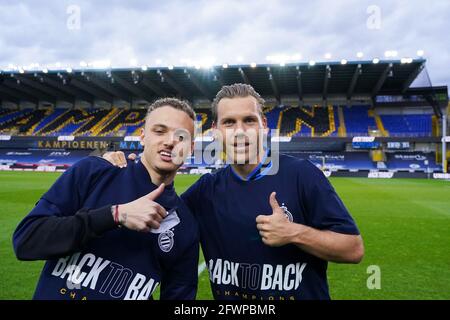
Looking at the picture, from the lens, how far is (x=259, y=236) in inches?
82.5

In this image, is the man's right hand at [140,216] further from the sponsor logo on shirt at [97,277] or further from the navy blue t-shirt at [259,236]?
the navy blue t-shirt at [259,236]

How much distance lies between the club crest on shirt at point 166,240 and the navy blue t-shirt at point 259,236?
28 cm

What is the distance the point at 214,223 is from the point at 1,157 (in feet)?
159

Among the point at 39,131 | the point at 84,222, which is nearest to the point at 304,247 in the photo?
the point at 84,222

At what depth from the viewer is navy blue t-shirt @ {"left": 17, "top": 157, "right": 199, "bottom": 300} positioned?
1.91m

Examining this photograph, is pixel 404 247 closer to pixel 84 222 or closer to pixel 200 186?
pixel 200 186

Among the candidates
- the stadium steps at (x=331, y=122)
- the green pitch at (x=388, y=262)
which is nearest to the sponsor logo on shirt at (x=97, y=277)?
the green pitch at (x=388, y=262)

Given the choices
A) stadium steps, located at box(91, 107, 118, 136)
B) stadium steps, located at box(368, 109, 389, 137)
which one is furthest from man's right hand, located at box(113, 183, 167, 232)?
stadium steps, located at box(91, 107, 118, 136)

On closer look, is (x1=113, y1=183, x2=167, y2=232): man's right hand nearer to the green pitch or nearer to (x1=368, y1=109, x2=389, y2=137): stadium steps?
the green pitch

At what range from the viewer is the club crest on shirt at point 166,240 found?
82.7 inches

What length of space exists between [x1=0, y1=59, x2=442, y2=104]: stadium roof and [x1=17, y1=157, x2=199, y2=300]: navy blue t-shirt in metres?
30.5

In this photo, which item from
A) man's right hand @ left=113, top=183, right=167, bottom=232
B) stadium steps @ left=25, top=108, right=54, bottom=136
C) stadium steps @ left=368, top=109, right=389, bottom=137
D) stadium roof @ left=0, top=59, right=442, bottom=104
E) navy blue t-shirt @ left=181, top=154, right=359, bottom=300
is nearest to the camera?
man's right hand @ left=113, top=183, right=167, bottom=232

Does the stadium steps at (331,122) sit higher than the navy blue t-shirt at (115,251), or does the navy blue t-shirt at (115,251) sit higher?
the stadium steps at (331,122)

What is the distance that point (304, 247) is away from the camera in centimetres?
186
